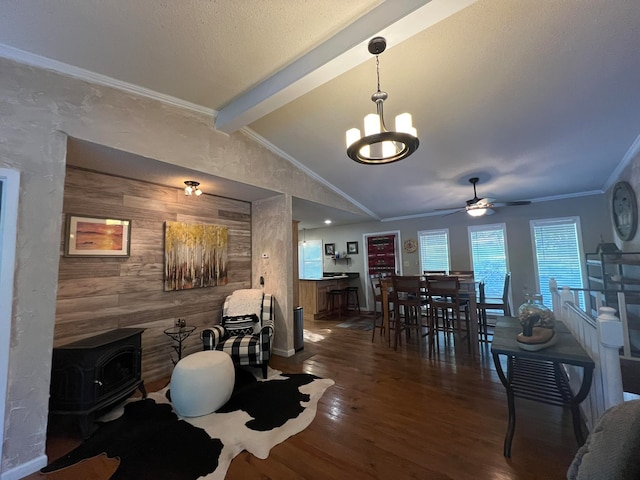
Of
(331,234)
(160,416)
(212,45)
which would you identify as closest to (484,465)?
(160,416)

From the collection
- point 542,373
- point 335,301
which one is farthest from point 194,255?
point 335,301

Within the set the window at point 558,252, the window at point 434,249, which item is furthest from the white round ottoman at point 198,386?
the window at point 558,252

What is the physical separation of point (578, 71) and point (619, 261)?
239 cm

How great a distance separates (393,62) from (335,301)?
17.8 ft

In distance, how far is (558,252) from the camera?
A: 195 inches

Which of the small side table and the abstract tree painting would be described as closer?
the small side table

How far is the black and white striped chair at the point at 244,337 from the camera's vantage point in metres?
2.94

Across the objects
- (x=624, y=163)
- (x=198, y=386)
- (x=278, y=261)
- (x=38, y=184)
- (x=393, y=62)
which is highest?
(x=393, y=62)

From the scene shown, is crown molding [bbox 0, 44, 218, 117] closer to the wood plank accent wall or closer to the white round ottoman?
the wood plank accent wall

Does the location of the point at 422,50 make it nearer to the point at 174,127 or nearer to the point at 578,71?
the point at 578,71

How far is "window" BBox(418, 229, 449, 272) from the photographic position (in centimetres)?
610

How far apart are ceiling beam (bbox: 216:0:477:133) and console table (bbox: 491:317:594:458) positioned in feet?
7.17

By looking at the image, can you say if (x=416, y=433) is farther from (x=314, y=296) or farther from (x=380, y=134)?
(x=314, y=296)

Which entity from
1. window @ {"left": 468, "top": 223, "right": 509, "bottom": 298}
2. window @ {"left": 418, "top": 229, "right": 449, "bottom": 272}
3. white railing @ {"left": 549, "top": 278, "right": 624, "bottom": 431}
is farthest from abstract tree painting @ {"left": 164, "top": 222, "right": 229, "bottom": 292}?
window @ {"left": 468, "top": 223, "right": 509, "bottom": 298}
